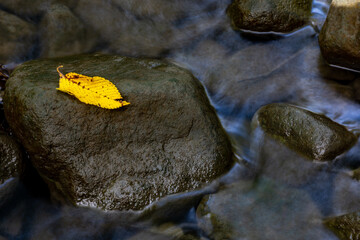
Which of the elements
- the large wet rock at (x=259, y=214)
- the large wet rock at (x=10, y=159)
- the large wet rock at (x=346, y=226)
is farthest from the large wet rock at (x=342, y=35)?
the large wet rock at (x=10, y=159)

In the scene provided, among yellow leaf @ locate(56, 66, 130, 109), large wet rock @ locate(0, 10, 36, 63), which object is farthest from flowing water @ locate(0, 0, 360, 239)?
yellow leaf @ locate(56, 66, 130, 109)

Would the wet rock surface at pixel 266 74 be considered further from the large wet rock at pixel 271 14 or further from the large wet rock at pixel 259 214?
the large wet rock at pixel 259 214

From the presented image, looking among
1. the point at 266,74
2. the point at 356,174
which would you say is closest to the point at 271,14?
the point at 266,74

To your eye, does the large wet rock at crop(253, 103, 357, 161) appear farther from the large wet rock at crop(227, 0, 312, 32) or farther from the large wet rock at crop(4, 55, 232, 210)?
the large wet rock at crop(227, 0, 312, 32)

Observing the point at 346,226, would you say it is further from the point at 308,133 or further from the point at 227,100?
the point at 227,100

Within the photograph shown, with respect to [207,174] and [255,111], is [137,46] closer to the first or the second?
[255,111]

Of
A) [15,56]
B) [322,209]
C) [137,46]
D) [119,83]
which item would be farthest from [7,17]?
[322,209]
